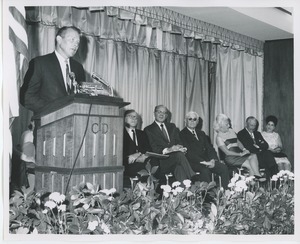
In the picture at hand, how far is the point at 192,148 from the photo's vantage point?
368 centimetres

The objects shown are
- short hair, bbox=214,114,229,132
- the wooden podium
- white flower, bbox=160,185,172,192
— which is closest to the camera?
the wooden podium

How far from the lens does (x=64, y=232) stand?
353 cm

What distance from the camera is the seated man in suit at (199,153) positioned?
144 inches

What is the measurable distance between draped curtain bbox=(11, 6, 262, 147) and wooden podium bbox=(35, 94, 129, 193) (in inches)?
7.6

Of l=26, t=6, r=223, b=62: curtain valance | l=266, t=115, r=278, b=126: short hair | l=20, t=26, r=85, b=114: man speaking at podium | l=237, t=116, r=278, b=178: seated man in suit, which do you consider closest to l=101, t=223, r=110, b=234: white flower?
l=20, t=26, r=85, b=114: man speaking at podium

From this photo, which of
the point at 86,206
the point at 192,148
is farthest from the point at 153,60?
the point at 86,206

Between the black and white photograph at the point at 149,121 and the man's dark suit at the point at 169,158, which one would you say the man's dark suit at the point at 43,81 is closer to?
the black and white photograph at the point at 149,121

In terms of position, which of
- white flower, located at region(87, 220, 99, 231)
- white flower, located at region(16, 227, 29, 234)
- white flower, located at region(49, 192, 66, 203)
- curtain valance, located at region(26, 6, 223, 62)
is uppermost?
curtain valance, located at region(26, 6, 223, 62)

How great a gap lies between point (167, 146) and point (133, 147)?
0.85 ft

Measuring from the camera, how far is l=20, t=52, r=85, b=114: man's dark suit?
11.5 ft

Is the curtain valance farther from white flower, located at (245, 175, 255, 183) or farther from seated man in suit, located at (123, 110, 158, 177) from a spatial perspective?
white flower, located at (245, 175, 255, 183)

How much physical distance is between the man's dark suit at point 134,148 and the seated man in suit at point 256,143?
0.73 meters

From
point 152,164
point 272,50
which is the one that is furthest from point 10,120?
point 272,50

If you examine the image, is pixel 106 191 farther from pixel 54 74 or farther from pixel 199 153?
pixel 54 74
